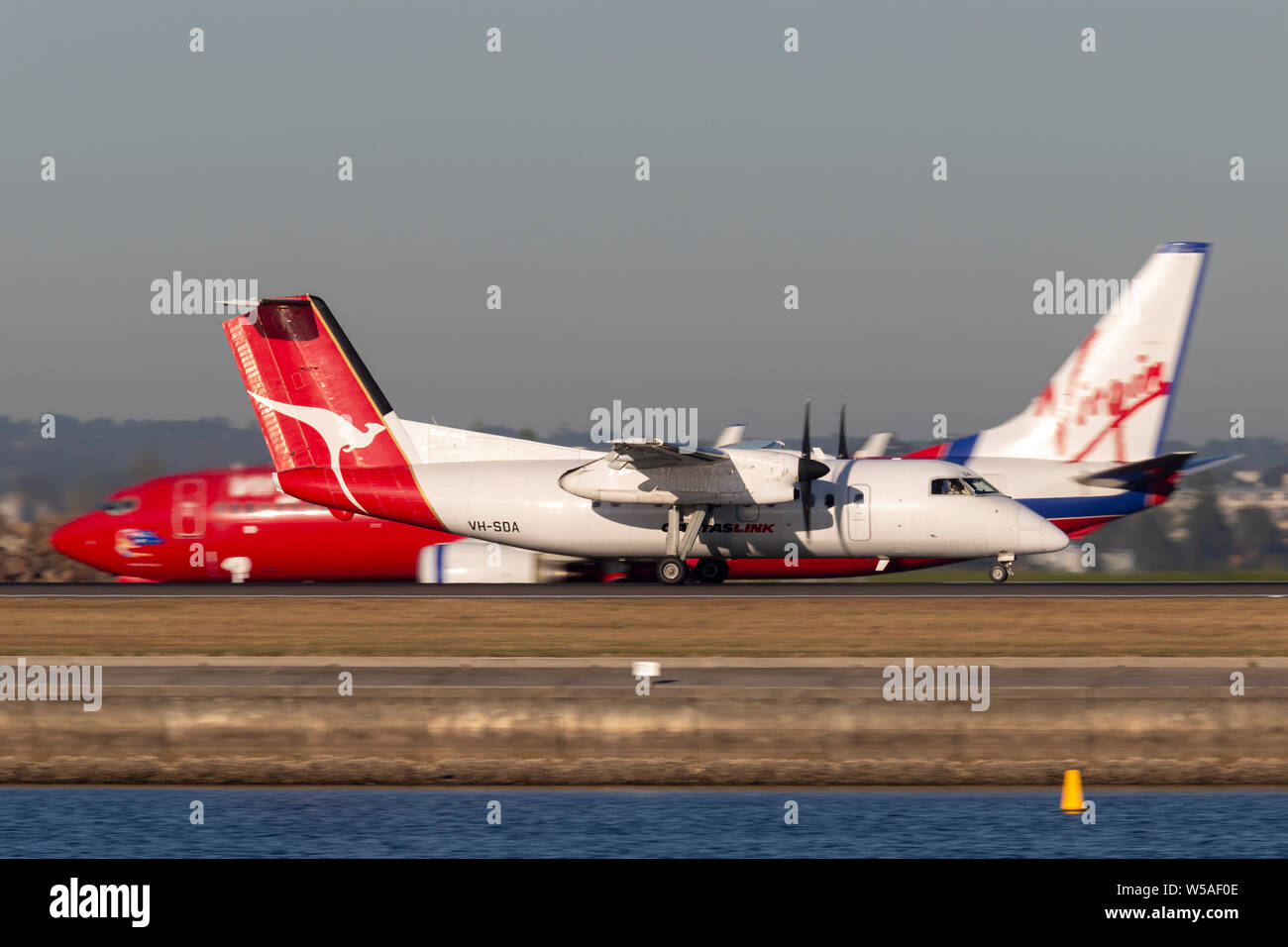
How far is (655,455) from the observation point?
35438 millimetres

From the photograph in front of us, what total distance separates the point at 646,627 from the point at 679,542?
956 centimetres

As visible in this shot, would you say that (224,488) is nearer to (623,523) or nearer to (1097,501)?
(623,523)

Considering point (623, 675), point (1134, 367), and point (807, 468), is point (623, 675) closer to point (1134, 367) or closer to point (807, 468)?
point (807, 468)

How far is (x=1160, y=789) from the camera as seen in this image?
17.4 metres

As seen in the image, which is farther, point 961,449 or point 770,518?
point 961,449

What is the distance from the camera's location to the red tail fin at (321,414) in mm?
37688

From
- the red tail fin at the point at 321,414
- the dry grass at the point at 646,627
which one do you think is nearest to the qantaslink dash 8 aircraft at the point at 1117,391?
the dry grass at the point at 646,627

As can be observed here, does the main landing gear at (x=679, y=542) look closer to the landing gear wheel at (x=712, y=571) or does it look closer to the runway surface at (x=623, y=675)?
the landing gear wheel at (x=712, y=571)

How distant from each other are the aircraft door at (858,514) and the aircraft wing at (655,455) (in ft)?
11.5
